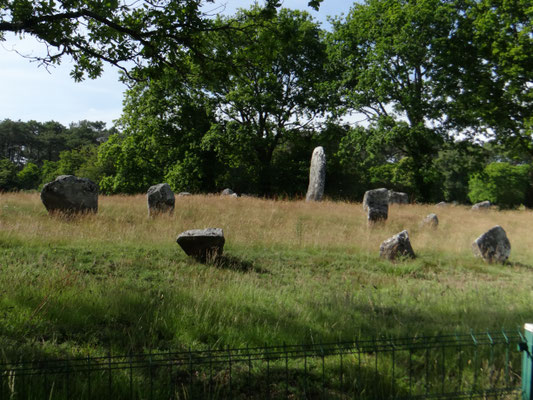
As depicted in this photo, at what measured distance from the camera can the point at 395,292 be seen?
21.7 feet

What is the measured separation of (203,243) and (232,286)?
2.20 metres

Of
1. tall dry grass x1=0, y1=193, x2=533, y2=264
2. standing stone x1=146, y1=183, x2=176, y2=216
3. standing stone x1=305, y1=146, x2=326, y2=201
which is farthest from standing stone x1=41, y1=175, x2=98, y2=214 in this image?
standing stone x1=305, y1=146, x2=326, y2=201

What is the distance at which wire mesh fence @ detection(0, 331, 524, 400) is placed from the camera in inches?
121

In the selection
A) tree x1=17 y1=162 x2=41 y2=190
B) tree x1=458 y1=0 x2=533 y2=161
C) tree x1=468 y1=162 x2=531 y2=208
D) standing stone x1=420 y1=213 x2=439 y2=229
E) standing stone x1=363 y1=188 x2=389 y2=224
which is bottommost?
tree x1=17 y1=162 x2=41 y2=190

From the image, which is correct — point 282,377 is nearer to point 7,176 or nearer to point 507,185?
point 507,185

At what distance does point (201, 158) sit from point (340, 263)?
21518 mm

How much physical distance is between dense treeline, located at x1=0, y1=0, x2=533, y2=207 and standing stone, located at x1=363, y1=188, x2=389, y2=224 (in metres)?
9.07

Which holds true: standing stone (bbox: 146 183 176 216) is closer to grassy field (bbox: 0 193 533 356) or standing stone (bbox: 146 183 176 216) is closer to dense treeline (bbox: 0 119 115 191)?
grassy field (bbox: 0 193 533 356)

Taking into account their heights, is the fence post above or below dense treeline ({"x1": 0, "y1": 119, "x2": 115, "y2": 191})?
below

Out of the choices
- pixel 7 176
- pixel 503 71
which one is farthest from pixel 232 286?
pixel 7 176

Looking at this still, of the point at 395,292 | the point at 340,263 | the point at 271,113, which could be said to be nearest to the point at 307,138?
the point at 271,113

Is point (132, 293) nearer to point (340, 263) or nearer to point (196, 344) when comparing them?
point (196, 344)

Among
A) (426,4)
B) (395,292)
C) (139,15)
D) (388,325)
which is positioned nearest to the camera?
(388,325)

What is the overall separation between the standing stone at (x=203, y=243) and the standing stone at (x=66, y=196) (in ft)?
19.7
